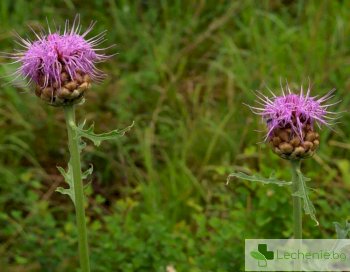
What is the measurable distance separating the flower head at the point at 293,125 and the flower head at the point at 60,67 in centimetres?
47

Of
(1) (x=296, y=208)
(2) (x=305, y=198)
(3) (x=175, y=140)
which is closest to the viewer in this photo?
(2) (x=305, y=198)

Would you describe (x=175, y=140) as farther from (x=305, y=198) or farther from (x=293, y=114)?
(x=305, y=198)

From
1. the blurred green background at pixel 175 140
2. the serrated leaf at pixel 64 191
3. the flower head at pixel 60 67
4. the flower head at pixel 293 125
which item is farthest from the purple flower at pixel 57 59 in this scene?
Result: the blurred green background at pixel 175 140

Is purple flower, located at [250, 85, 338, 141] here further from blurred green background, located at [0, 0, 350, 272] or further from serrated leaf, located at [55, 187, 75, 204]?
blurred green background, located at [0, 0, 350, 272]

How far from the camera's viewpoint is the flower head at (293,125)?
1722 mm

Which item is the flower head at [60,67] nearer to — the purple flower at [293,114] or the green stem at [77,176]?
the green stem at [77,176]

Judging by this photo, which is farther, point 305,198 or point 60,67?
point 60,67

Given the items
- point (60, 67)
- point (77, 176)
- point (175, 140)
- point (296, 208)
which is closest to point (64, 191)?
point (77, 176)

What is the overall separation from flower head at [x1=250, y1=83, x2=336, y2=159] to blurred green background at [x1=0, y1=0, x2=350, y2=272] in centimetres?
90

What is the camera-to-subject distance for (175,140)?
143 inches

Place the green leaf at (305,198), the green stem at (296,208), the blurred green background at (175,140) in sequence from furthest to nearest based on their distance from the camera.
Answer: the blurred green background at (175,140)
the green stem at (296,208)
the green leaf at (305,198)

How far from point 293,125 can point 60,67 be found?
61cm

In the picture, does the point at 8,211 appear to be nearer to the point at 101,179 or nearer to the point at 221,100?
the point at 101,179

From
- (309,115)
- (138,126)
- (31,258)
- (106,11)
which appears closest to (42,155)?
(138,126)
